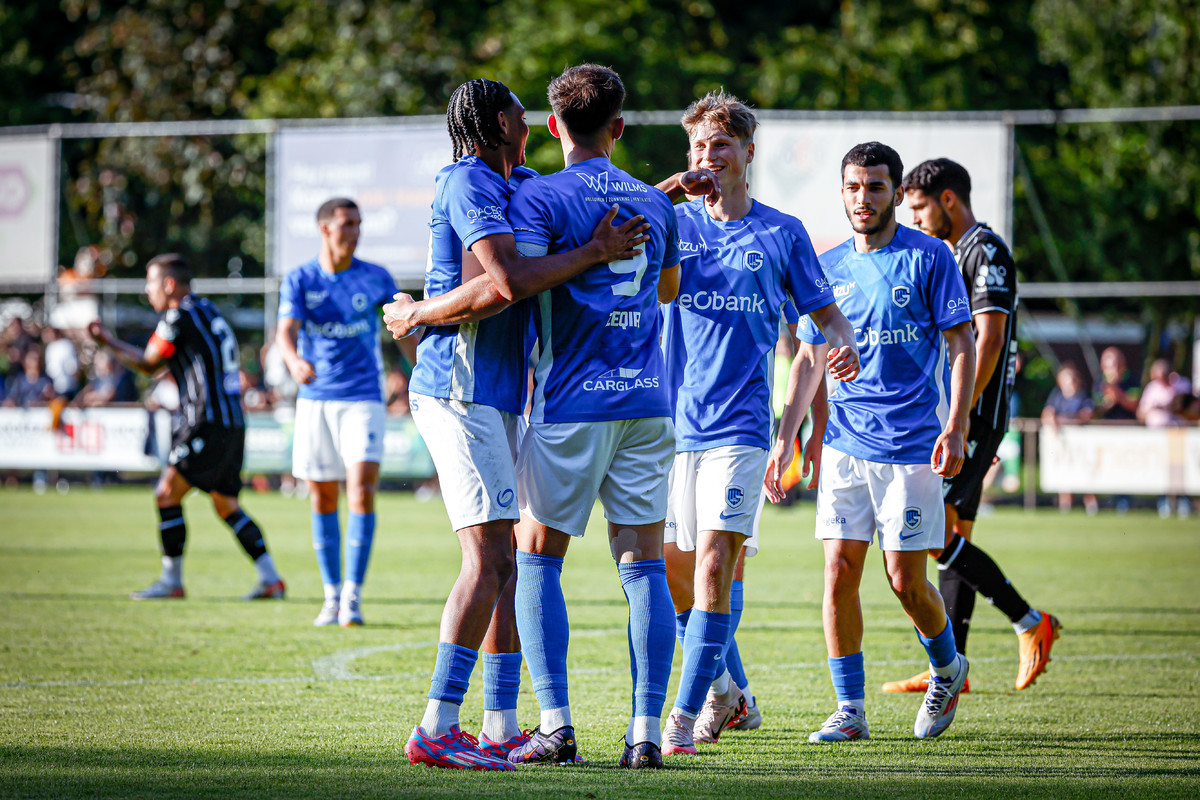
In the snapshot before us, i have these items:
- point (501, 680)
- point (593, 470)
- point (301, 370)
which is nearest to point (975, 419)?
point (593, 470)

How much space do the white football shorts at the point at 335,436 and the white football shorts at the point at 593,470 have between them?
4.42 meters

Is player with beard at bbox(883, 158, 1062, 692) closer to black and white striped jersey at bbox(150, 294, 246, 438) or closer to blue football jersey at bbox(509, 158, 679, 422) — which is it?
blue football jersey at bbox(509, 158, 679, 422)

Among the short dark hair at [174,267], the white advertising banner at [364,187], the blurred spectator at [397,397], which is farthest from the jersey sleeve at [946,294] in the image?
the blurred spectator at [397,397]

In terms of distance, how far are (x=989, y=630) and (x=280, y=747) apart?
206 inches

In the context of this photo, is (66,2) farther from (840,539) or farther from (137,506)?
(840,539)

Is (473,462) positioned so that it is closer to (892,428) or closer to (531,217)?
(531,217)

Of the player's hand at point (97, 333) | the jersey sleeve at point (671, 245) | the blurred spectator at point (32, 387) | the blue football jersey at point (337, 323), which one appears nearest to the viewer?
the jersey sleeve at point (671, 245)

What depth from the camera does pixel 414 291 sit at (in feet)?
78.0

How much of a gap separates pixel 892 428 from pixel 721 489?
3.18 ft

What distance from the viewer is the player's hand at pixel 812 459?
17.2ft

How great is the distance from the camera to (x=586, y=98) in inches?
173

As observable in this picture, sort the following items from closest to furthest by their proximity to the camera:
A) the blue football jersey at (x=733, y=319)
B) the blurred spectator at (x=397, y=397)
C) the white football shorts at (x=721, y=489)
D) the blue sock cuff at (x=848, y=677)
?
the white football shorts at (x=721, y=489)
the blue football jersey at (x=733, y=319)
the blue sock cuff at (x=848, y=677)
the blurred spectator at (x=397, y=397)

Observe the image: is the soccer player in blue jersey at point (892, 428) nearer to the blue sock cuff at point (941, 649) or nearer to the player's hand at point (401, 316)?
the blue sock cuff at point (941, 649)

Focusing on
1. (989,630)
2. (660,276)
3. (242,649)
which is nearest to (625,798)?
(660,276)
